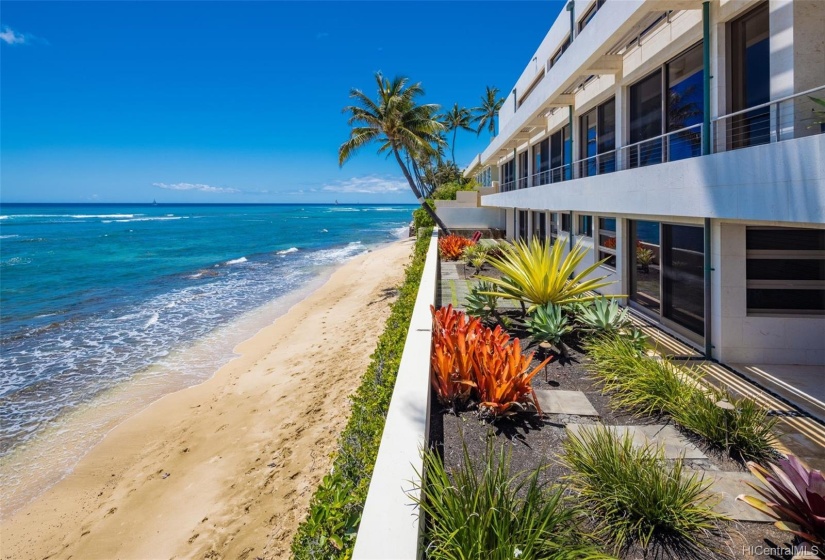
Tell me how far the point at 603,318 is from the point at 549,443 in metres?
3.12

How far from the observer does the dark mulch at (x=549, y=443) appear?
9.80ft

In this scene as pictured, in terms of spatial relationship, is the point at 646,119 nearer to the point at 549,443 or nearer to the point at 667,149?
the point at 667,149

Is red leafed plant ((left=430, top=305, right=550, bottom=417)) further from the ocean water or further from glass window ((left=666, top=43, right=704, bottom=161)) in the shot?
the ocean water

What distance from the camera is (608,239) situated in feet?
38.4

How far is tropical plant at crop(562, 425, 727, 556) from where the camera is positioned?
3062mm

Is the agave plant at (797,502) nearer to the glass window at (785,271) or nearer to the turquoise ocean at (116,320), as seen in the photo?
the glass window at (785,271)

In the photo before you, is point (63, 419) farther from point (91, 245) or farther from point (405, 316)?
point (91, 245)

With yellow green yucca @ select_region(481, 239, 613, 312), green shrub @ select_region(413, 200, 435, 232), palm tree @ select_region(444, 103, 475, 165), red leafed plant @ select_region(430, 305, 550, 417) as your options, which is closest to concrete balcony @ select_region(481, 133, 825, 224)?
yellow green yucca @ select_region(481, 239, 613, 312)

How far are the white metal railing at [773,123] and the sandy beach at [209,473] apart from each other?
7941 millimetres

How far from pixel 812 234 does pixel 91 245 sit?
6300cm

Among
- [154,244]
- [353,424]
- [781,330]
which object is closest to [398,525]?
Result: [353,424]

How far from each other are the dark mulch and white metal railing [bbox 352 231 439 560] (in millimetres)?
431

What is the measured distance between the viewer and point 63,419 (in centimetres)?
992

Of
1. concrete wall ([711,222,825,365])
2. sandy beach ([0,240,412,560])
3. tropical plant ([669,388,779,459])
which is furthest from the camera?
concrete wall ([711,222,825,365])
